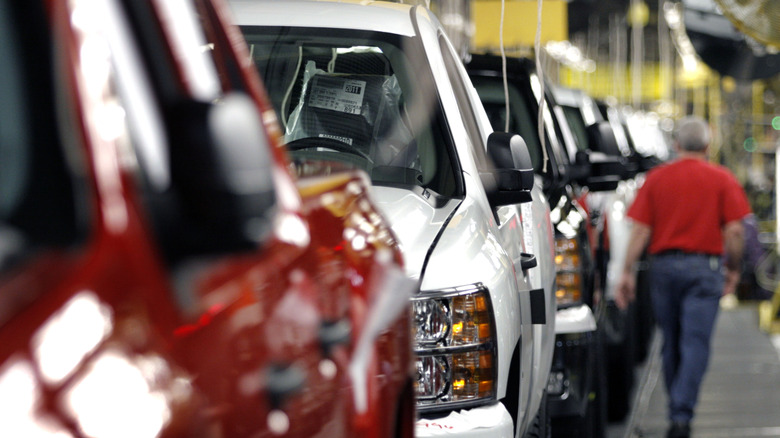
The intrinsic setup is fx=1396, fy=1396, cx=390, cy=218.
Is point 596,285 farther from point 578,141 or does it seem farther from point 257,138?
point 257,138

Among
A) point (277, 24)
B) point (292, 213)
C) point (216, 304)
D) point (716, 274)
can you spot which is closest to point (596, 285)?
point (716, 274)

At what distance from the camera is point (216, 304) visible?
1630 mm

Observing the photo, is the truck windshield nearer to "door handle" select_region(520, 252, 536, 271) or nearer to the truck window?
"door handle" select_region(520, 252, 536, 271)

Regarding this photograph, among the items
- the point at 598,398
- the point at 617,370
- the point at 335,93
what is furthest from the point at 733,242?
the point at 335,93

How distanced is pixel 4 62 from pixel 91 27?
10 cm

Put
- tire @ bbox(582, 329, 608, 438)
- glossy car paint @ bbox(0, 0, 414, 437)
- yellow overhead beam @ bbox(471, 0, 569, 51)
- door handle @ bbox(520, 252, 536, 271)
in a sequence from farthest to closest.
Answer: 1. yellow overhead beam @ bbox(471, 0, 569, 51)
2. tire @ bbox(582, 329, 608, 438)
3. door handle @ bbox(520, 252, 536, 271)
4. glossy car paint @ bbox(0, 0, 414, 437)

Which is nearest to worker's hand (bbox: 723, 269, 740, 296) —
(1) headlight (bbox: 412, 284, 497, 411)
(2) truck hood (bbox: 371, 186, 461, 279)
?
(2) truck hood (bbox: 371, 186, 461, 279)

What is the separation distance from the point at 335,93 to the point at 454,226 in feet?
2.62

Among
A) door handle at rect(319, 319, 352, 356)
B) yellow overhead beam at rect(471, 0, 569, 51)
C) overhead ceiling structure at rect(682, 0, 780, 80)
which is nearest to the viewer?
door handle at rect(319, 319, 352, 356)

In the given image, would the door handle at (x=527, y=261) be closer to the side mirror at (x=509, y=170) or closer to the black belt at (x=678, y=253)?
the side mirror at (x=509, y=170)

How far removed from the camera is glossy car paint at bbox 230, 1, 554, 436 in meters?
3.89

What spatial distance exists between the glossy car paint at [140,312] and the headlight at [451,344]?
1677 millimetres

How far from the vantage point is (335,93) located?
460 centimetres

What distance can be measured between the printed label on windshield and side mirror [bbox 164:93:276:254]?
305 centimetres
